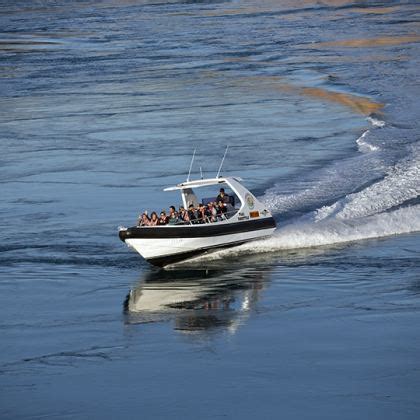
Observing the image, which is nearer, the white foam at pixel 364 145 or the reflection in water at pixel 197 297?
the reflection in water at pixel 197 297

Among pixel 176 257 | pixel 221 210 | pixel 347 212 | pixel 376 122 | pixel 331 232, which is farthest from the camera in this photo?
pixel 376 122

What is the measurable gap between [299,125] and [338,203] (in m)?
13.1

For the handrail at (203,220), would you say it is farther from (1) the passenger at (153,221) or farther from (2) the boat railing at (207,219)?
(1) the passenger at (153,221)

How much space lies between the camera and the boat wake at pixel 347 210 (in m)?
28.7

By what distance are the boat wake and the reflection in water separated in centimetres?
143

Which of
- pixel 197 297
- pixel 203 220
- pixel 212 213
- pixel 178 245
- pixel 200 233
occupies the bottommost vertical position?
pixel 197 297

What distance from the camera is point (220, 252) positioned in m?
27.6

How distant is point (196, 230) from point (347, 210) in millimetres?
6136

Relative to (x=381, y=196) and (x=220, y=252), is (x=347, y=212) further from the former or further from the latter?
(x=220, y=252)

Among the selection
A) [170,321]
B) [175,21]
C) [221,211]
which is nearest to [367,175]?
[221,211]

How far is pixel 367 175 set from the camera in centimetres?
3503

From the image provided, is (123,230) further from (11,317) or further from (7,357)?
(7,357)

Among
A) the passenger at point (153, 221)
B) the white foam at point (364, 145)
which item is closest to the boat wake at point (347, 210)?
the passenger at point (153, 221)

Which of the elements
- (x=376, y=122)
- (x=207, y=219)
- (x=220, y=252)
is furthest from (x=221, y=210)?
(x=376, y=122)
